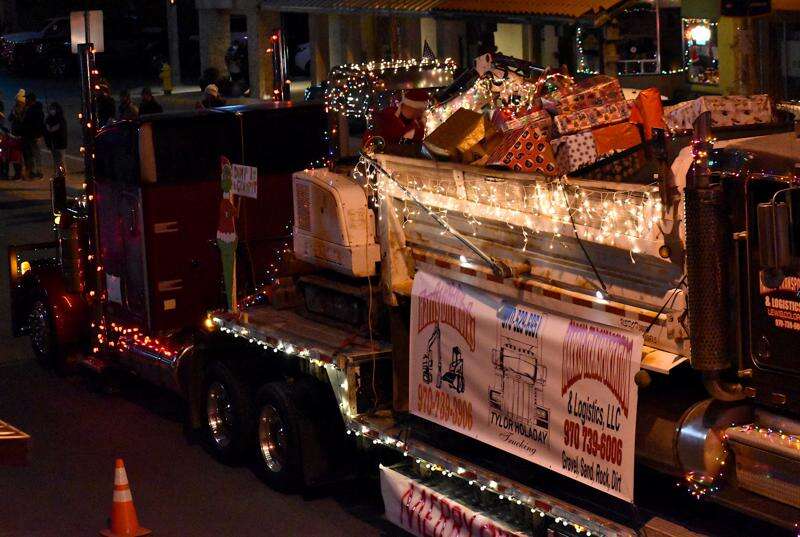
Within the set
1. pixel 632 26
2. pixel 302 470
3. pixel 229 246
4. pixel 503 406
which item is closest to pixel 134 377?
pixel 229 246

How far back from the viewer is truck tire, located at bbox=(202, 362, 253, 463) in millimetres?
9359

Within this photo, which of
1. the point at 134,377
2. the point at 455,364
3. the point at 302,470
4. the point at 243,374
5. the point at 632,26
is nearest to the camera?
the point at 455,364

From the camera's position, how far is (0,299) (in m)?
15.7

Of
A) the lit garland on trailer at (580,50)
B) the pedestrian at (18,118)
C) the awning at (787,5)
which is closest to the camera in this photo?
the awning at (787,5)

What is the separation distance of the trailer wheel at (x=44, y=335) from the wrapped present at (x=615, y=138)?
6.71 metres

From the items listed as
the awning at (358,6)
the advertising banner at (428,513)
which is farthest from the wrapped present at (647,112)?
the awning at (358,6)

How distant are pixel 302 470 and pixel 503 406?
213cm

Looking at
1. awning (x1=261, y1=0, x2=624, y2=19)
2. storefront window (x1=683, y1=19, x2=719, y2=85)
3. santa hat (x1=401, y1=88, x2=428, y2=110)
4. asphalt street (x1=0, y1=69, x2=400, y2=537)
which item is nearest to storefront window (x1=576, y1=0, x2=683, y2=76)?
storefront window (x1=683, y1=19, x2=719, y2=85)

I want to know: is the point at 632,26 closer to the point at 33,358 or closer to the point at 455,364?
the point at 33,358

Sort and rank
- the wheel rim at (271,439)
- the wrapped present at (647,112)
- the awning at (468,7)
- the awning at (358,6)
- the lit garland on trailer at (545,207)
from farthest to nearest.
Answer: the awning at (358,6), the awning at (468,7), the wheel rim at (271,439), the wrapped present at (647,112), the lit garland on trailer at (545,207)

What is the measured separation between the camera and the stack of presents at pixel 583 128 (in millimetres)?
6941

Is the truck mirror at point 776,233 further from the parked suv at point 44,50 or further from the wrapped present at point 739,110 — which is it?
A: the parked suv at point 44,50

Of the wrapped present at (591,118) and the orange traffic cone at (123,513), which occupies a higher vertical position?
the wrapped present at (591,118)

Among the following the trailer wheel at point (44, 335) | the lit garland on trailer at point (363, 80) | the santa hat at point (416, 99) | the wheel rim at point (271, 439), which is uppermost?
the lit garland on trailer at point (363, 80)
